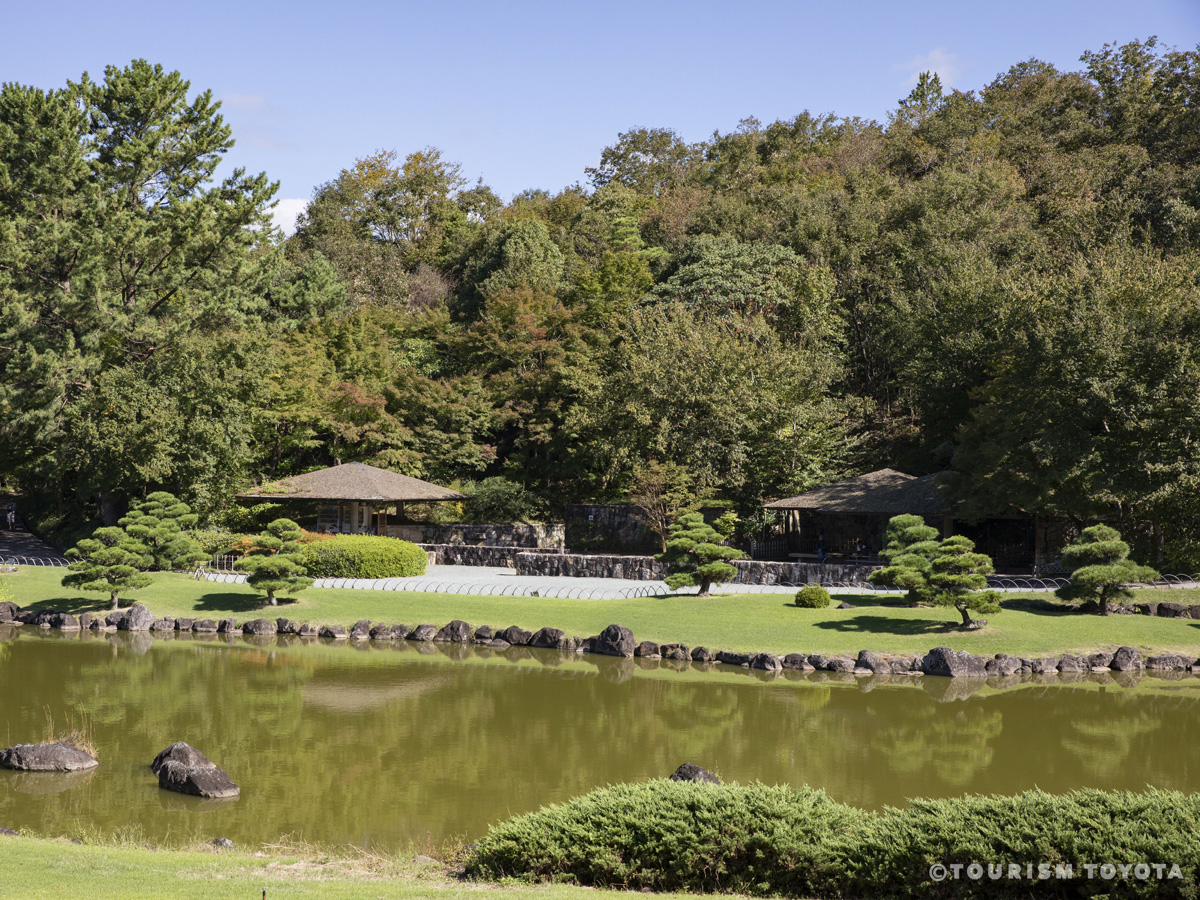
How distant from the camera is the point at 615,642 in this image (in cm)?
2084

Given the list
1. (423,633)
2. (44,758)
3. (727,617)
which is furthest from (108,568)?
(727,617)

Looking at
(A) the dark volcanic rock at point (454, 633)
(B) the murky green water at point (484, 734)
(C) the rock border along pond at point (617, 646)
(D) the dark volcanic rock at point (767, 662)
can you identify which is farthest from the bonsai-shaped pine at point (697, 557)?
(A) the dark volcanic rock at point (454, 633)

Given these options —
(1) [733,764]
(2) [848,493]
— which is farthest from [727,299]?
(1) [733,764]

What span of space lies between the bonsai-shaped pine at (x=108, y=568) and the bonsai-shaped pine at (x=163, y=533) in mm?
702

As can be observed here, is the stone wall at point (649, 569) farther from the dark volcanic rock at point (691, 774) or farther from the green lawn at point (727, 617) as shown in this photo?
the dark volcanic rock at point (691, 774)

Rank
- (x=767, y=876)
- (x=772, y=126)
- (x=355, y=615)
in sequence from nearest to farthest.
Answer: (x=767, y=876) < (x=355, y=615) < (x=772, y=126)

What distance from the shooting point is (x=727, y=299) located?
37.8 metres

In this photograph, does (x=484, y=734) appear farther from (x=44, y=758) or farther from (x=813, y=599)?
(x=813, y=599)

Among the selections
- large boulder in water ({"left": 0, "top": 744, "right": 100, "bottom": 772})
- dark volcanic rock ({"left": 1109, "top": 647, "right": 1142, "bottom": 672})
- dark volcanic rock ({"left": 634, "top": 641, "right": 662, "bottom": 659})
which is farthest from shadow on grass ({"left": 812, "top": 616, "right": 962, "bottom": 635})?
large boulder in water ({"left": 0, "top": 744, "right": 100, "bottom": 772})

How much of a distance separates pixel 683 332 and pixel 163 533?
18400 mm

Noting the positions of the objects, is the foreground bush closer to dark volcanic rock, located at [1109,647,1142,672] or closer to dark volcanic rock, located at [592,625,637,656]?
dark volcanic rock, located at [592,625,637,656]

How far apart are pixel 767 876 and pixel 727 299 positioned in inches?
1252

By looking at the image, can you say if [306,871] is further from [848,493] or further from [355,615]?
[848,493]

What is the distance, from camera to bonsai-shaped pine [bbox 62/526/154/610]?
79.0 feet
